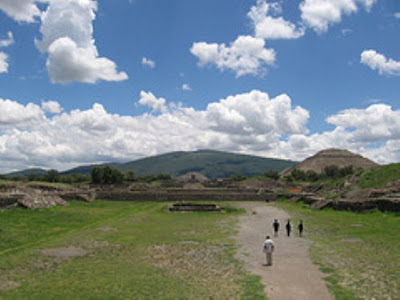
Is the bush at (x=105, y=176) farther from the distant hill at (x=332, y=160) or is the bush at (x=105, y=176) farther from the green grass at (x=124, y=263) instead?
the distant hill at (x=332, y=160)

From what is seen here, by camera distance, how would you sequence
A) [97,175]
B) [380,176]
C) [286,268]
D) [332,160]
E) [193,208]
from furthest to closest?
[332,160] < [97,175] < [380,176] < [193,208] < [286,268]

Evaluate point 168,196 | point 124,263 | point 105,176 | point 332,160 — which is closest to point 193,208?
point 168,196

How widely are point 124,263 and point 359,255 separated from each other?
396 inches

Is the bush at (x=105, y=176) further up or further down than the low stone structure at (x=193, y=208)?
further up

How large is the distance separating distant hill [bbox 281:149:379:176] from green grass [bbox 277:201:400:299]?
486 feet

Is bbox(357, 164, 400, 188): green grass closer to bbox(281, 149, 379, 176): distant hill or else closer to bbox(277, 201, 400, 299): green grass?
bbox(277, 201, 400, 299): green grass

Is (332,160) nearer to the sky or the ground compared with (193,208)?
nearer to the sky

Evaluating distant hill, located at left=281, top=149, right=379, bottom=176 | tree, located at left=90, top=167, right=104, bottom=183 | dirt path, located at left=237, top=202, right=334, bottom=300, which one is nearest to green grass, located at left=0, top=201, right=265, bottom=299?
dirt path, located at left=237, top=202, right=334, bottom=300

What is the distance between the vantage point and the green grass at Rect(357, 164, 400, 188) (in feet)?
145

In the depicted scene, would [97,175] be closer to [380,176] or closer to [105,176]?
[105,176]

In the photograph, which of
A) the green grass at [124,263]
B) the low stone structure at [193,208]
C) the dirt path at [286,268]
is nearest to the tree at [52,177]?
the low stone structure at [193,208]

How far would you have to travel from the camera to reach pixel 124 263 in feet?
47.5

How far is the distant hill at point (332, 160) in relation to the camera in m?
172

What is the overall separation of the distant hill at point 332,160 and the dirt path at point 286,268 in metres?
154
